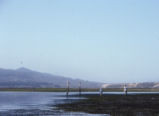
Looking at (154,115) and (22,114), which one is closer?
(154,115)

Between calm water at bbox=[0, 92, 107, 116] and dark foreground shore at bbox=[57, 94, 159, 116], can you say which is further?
calm water at bbox=[0, 92, 107, 116]

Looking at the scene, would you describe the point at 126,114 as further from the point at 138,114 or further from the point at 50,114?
the point at 50,114

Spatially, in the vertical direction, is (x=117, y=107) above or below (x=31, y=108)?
above

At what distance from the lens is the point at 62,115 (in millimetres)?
46031

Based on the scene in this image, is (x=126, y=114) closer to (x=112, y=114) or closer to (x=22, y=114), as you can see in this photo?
(x=112, y=114)

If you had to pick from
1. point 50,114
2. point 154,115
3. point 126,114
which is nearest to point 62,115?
point 50,114

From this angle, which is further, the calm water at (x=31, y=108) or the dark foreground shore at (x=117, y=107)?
the calm water at (x=31, y=108)

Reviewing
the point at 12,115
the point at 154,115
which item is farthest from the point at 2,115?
the point at 154,115

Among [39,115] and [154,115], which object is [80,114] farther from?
[154,115]

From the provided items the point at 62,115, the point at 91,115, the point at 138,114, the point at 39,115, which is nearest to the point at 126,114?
the point at 138,114

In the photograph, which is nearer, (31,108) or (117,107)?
(117,107)

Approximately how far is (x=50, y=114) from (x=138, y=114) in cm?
1125

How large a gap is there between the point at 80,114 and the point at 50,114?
3887 millimetres

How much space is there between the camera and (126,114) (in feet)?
148
